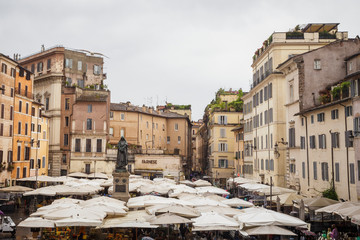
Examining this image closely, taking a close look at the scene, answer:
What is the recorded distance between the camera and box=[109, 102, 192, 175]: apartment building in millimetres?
79312

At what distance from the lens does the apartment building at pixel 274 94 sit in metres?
43.2

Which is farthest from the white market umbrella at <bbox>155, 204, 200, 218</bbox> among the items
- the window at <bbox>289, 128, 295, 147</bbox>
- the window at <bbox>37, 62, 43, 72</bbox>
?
the window at <bbox>37, 62, 43, 72</bbox>

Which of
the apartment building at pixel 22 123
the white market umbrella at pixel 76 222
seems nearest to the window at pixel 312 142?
the white market umbrella at pixel 76 222

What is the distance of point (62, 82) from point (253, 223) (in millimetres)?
55251

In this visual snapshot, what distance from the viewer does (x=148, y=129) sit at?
279 feet

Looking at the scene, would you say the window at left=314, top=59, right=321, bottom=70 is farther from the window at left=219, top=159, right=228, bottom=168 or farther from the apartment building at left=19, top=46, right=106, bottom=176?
the window at left=219, top=159, right=228, bottom=168

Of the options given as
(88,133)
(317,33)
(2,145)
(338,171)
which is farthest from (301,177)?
(88,133)

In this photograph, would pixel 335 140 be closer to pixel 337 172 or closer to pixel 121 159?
pixel 337 172

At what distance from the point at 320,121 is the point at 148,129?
5574 cm

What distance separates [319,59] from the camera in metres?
36.2

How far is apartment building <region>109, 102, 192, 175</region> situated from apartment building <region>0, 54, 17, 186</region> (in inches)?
932

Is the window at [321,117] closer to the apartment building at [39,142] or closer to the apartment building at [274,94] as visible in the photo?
the apartment building at [274,94]

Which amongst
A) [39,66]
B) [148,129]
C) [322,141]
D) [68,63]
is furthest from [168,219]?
[148,129]

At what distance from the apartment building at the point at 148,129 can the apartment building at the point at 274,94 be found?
23621 millimetres
